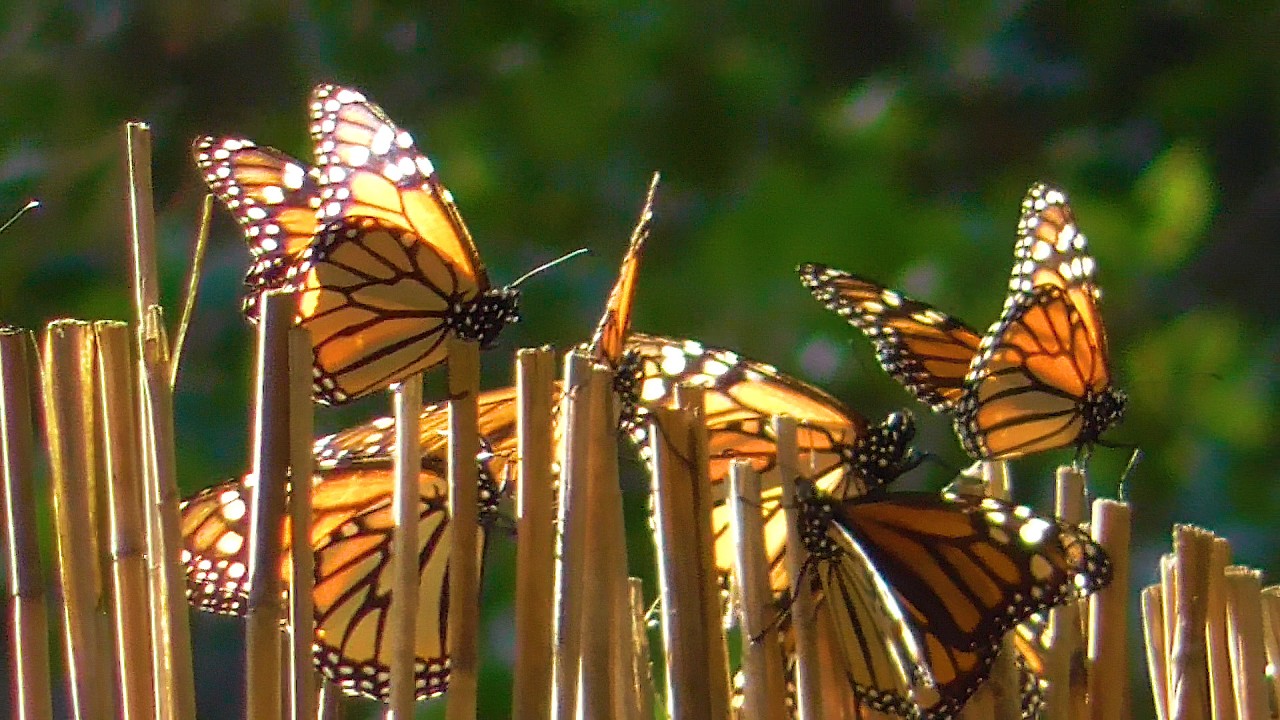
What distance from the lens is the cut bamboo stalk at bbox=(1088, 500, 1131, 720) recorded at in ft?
1.76

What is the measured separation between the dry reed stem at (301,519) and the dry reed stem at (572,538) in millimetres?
78

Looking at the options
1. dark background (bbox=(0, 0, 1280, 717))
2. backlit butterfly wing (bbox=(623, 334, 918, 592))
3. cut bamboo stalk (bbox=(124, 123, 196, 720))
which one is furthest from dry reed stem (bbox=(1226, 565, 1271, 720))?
dark background (bbox=(0, 0, 1280, 717))

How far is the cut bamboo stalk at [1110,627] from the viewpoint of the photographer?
0.54 metres

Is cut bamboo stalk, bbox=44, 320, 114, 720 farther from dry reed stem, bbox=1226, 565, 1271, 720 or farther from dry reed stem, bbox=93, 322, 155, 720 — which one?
dry reed stem, bbox=1226, 565, 1271, 720

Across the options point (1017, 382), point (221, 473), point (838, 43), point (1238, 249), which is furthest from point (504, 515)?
point (1238, 249)

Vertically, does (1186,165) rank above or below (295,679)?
above

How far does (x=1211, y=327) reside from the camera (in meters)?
1.37

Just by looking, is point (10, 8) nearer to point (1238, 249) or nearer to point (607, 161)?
point (607, 161)

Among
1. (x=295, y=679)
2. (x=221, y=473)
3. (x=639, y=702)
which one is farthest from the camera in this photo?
(x=221, y=473)

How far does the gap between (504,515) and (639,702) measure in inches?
3.7

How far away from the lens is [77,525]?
1.53 feet

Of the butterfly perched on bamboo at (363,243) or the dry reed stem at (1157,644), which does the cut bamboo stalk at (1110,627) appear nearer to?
the dry reed stem at (1157,644)

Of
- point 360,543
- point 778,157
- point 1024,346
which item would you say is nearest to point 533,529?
point 360,543

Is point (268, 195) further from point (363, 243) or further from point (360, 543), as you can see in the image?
point (360, 543)
